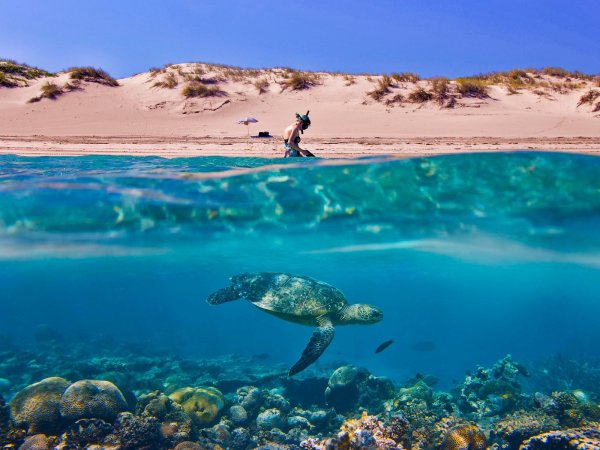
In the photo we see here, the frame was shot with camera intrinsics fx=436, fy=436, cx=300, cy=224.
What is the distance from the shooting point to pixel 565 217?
47.0 feet

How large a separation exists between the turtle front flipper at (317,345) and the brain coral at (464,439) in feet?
8.14

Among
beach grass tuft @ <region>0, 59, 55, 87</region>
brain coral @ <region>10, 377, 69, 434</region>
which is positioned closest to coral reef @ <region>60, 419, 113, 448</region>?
brain coral @ <region>10, 377, 69, 434</region>

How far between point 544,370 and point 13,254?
25.0 m

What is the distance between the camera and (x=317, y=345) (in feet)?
27.8

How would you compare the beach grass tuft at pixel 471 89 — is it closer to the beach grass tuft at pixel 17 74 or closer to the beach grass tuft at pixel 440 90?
the beach grass tuft at pixel 440 90

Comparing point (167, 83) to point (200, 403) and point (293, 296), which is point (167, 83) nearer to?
point (293, 296)

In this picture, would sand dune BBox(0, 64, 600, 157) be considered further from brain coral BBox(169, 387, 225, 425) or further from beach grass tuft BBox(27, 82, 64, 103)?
brain coral BBox(169, 387, 225, 425)

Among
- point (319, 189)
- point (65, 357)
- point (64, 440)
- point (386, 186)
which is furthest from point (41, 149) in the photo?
point (386, 186)

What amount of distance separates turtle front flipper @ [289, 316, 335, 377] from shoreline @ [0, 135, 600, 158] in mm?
4596

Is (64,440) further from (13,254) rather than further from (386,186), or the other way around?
(13,254)

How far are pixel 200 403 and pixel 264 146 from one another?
7855 millimetres

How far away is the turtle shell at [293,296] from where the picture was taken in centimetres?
983

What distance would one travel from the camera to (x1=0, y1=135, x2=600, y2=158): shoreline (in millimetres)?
11992

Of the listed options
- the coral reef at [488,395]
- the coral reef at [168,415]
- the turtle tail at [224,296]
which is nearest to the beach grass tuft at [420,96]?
the coral reef at [488,395]
